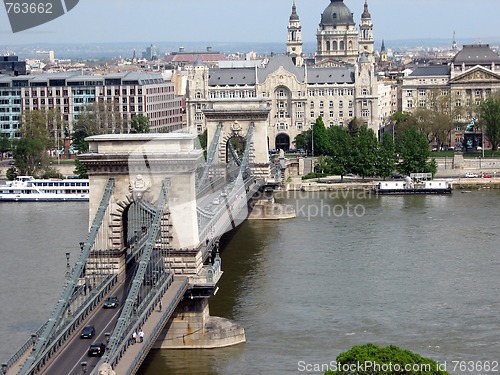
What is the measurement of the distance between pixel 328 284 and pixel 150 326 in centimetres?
853

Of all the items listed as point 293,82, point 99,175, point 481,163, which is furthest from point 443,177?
point 99,175

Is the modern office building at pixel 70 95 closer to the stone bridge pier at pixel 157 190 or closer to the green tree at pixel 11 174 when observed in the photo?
the green tree at pixel 11 174

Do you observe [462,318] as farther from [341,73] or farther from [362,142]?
[341,73]

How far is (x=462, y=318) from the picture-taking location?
23.9 m

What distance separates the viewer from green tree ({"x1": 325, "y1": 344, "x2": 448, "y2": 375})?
17109 millimetres

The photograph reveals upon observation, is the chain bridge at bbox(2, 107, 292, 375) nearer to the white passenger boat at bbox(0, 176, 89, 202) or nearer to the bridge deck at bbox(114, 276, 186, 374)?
the bridge deck at bbox(114, 276, 186, 374)

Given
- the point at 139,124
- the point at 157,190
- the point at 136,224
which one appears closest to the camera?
the point at 157,190

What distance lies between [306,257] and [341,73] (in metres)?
33.8

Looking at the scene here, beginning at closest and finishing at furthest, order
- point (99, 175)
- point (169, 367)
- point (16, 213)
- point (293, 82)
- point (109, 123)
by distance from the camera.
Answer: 1. point (169, 367)
2. point (99, 175)
3. point (16, 213)
4. point (109, 123)
5. point (293, 82)

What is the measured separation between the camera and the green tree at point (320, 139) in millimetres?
56531

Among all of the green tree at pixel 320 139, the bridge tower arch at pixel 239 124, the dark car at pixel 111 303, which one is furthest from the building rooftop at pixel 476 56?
the dark car at pixel 111 303

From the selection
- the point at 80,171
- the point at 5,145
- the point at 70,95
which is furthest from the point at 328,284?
the point at 70,95

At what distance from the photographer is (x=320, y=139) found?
56.9m

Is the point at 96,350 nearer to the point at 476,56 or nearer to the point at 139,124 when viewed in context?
the point at 139,124
